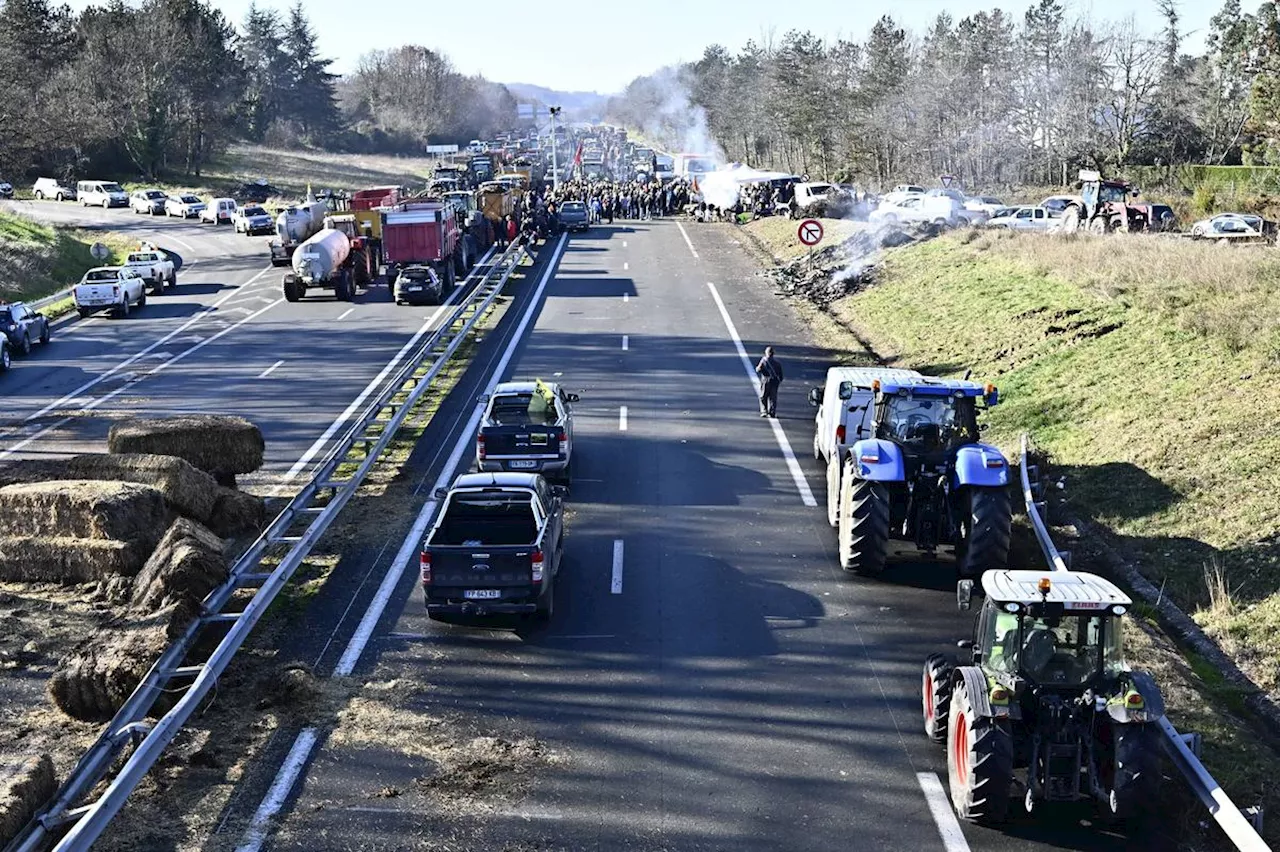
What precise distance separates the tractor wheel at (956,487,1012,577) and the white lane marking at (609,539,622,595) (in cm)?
466

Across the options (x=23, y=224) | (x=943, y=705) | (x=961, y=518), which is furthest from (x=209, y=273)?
(x=943, y=705)

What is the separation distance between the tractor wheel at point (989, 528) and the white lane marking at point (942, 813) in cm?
505

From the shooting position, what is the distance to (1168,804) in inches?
467

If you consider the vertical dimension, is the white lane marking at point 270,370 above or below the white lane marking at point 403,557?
above

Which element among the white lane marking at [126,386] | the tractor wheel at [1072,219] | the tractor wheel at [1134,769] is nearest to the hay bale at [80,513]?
the white lane marking at [126,386]

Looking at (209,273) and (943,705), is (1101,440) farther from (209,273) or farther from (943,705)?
(209,273)

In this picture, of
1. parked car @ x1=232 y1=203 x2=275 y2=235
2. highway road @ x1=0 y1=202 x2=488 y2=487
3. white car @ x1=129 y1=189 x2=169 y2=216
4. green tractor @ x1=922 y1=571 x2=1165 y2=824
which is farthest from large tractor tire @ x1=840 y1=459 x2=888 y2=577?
white car @ x1=129 y1=189 x2=169 y2=216

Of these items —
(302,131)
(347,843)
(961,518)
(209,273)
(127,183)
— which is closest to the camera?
(347,843)

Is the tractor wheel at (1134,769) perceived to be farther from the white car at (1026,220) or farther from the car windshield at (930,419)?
the white car at (1026,220)

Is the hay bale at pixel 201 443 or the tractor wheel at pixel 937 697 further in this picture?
the hay bale at pixel 201 443

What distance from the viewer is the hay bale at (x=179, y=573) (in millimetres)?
15750

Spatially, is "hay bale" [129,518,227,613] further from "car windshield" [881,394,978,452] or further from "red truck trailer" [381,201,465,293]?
"red truck trailer" [381,201,465,293]

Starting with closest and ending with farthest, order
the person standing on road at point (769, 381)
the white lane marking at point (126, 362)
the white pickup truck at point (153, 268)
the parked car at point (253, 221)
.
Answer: the person standing on road at point (769, 381), the white lane marking at point (126, 362), the white pickup truck at point (153, 268), the parked car at point (253, 221)

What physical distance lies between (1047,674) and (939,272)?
105 ft
